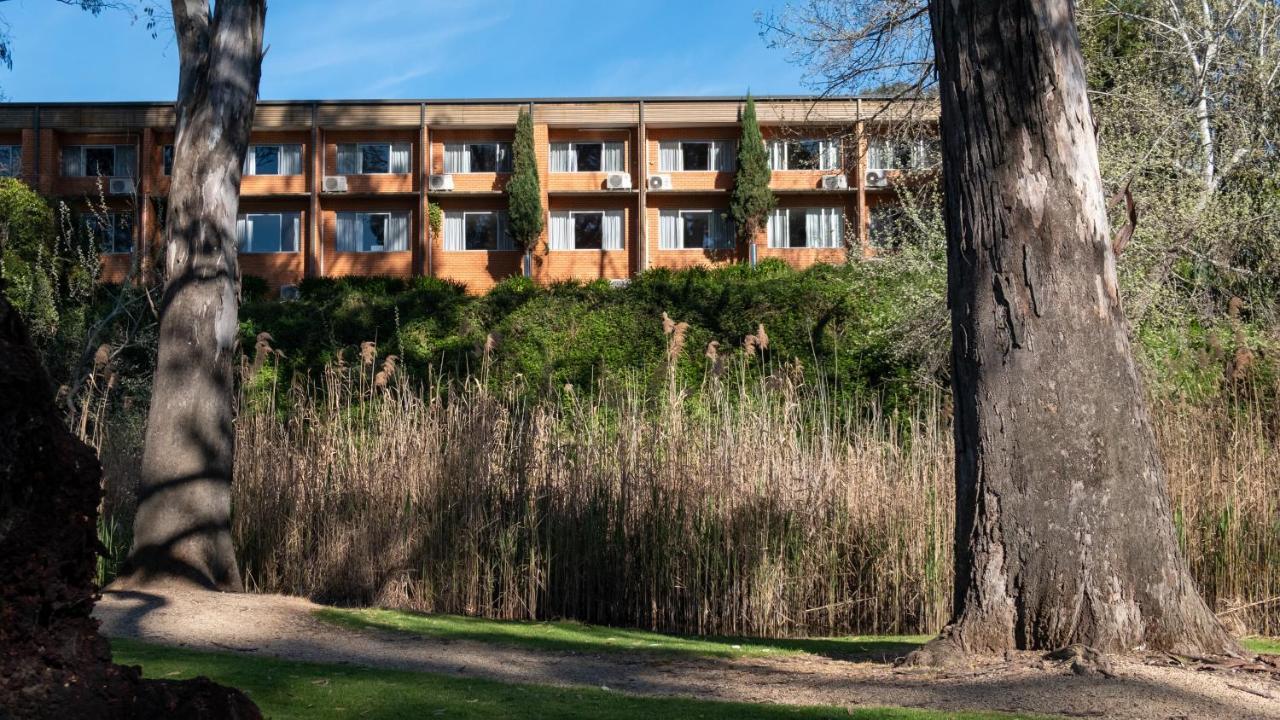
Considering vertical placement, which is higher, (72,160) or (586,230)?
(72,160)

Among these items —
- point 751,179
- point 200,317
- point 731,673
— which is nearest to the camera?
point 731,673

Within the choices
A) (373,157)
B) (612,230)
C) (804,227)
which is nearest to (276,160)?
(373,157)

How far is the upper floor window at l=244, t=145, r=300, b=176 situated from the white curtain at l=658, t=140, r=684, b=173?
38.5ft

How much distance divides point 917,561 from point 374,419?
417cm

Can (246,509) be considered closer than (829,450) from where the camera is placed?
No

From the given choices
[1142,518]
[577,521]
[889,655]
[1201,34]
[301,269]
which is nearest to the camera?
[1142,518]

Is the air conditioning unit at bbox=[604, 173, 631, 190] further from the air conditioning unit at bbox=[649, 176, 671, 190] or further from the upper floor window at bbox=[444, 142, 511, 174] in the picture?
the upper floor window at bbox=[444, 142, 511, 174]

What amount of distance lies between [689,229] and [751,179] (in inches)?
128

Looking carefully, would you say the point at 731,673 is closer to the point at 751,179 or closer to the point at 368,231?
the point at 751,179

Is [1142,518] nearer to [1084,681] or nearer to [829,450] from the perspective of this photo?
[1084,681]

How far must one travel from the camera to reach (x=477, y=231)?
37656 mm

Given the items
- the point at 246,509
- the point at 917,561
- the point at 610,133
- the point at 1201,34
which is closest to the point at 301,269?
the point at 610,133

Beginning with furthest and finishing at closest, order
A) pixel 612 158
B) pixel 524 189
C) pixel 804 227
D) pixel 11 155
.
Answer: pixel 612 158, pixel 804 227, pixel 11 155, pixel 524 189

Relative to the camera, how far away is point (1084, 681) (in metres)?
4.39
